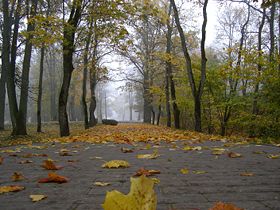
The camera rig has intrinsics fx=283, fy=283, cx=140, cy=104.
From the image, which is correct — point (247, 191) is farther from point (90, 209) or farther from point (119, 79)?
point (119, 79)

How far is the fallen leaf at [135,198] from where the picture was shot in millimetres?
975

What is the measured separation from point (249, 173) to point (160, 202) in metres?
1.44

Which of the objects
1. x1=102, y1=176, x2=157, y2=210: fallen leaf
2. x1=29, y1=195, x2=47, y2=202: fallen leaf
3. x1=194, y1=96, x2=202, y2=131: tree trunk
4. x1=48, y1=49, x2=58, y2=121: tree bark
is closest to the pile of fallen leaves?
x1=194, y1=96, x2=202, y2=131: tree trunk

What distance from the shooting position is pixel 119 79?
103 feet

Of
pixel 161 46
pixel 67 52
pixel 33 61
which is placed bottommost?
pixel 67 52

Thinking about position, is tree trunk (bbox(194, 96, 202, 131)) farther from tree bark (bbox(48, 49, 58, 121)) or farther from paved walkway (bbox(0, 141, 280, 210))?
tree bark (bbox(48, 49, 58, 121))

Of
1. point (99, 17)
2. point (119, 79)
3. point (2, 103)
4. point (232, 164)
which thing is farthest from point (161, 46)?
point (232, 164)

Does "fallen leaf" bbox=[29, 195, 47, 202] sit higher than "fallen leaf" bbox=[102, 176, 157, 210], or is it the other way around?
"fallen leaf" bbox=[102, 176, 157, 210]

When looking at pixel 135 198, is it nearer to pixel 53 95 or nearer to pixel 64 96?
pixel 64 96

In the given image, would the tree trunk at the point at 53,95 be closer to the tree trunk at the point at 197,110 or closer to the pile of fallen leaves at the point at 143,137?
the tree trunk at the point at 197,110

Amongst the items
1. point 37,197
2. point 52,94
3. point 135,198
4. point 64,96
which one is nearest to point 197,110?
point 64,96

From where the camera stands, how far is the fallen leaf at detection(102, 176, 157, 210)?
0.98 meters

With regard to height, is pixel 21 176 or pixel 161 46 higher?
pixel 161 46

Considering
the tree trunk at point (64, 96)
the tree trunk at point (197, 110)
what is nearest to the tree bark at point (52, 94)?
the tree trunk at point (64, 96)
